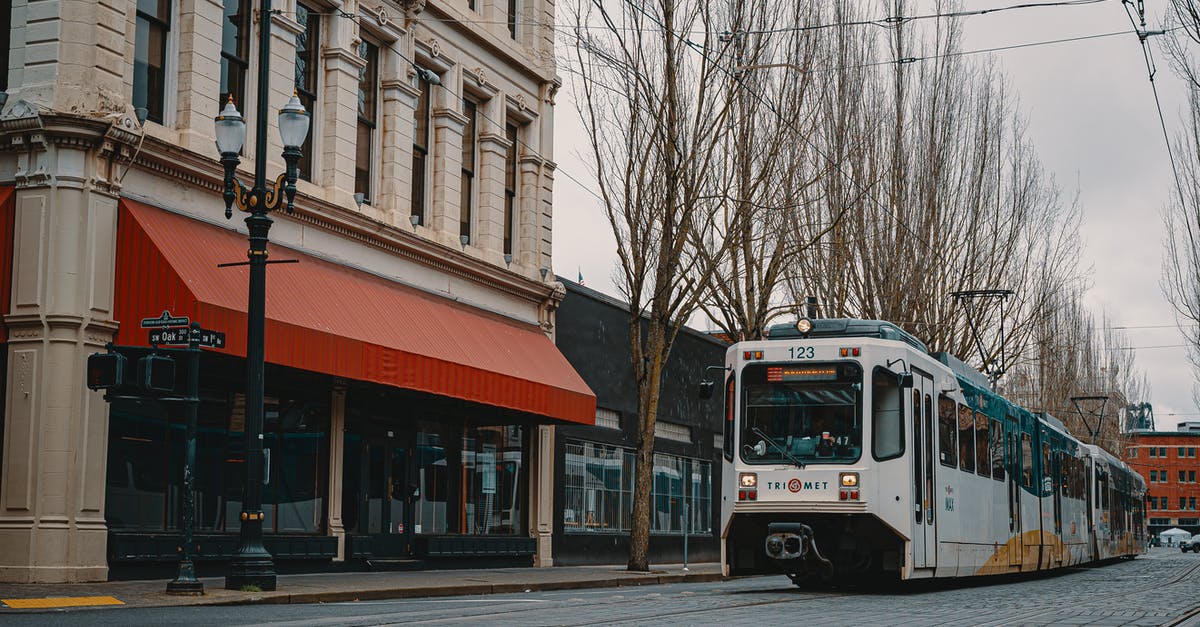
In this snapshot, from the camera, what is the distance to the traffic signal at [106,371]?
14523mm

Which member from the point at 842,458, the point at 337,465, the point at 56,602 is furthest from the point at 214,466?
the point at 842,458

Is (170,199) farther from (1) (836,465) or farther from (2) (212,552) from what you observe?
(1) (836,465)

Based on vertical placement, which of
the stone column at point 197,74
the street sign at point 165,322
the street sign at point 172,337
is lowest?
the street sign at point 172,337

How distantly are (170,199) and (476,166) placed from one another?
9.89 m

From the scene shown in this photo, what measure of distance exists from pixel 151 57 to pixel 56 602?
7851 mm

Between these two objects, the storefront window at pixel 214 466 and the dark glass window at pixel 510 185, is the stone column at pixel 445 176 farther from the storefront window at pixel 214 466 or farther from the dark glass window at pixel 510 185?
the storefront window at pixel 214 466

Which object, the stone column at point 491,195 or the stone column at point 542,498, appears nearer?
the stone column at point 491,195

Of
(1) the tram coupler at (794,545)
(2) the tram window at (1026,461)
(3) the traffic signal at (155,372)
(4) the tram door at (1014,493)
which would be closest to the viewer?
(3) the traffic signal at (155,372)

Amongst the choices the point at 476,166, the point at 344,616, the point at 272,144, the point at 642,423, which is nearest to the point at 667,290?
the point at 642,423

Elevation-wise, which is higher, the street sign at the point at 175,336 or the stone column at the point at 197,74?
the stone column at the point at 197,74

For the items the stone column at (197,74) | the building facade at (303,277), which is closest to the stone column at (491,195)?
the building facade at (303,277)

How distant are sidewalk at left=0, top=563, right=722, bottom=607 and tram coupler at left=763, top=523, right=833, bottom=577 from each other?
14.2ft

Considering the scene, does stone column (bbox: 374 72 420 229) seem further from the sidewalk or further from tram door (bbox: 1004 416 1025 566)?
tram door (bbox: 1004 416 1025 566)

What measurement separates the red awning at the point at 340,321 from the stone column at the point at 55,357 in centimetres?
61
